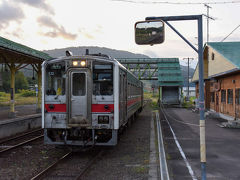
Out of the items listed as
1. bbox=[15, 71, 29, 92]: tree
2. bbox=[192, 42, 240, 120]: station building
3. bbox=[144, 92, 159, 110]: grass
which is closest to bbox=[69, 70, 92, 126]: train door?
bbox=[192, 42, 240, 120]: station building

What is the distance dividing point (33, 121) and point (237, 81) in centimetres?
1359

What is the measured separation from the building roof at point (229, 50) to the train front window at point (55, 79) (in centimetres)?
1162

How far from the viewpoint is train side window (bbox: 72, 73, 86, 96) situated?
790cm

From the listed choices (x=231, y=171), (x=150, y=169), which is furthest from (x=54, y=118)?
(x=231, y=171)

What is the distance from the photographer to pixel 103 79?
8000mm

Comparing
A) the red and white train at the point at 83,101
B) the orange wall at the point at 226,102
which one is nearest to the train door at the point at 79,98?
the red and white train at the point at 83,101

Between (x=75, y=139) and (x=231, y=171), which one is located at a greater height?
(x=75, y=139)

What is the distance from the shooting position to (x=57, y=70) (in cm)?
818

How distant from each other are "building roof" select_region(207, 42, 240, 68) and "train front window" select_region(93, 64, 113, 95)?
414 inches

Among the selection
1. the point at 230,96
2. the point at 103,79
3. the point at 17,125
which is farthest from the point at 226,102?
the point at 17,125

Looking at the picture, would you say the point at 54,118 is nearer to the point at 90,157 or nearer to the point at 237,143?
the point at 90,157

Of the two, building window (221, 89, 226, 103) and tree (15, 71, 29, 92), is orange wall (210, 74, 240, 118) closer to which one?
building window (221, 89, 226, 103)

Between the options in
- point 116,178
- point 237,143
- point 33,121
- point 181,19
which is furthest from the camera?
point 33,121

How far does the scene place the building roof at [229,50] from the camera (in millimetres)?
16783
